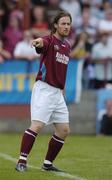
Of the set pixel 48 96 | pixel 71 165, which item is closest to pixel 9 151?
pixel 71 165

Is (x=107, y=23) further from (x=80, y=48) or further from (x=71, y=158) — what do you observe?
(x=71, y=158)

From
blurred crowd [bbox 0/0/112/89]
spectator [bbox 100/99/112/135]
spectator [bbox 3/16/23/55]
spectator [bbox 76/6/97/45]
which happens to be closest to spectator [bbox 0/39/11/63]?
blurred crowd [bbox 0/0/112/89]

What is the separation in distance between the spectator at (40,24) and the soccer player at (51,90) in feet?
30.8

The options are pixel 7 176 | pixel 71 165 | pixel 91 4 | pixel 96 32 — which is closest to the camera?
pixel 7 176

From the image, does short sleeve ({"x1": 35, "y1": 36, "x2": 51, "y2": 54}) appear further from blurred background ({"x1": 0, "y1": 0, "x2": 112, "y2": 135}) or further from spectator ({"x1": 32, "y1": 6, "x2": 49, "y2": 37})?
spectator ({"x1": 32, "y1": 6, "x2": 49, "y2": 37})

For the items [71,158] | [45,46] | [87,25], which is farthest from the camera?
[87,25]

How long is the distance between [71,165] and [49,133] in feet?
25.6

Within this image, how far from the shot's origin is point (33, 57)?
A: 19.2 metres

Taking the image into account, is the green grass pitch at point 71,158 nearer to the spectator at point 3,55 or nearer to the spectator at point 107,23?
the spectator at point 3,55

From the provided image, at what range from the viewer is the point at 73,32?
20516mm

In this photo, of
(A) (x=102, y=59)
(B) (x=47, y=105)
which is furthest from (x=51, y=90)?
(A) (x=102, y=59)

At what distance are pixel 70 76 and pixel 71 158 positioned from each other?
6.78 m

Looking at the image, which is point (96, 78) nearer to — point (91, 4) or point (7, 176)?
point (91, 4)

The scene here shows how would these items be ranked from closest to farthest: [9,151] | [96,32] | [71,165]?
[71,165]
[9,151]
[96,32]
